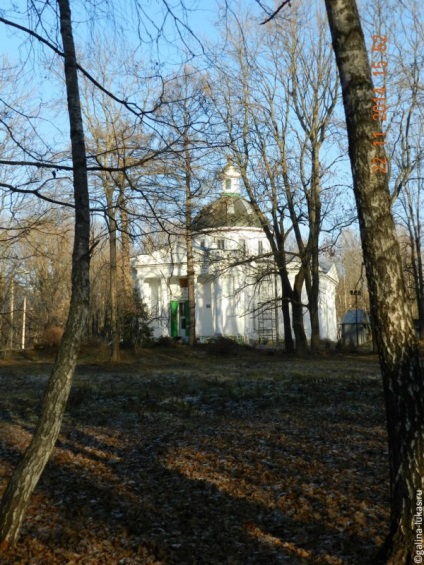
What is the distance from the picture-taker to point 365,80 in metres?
3.89

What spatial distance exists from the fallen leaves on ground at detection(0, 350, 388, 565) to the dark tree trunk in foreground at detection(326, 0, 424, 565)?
2.58 ft

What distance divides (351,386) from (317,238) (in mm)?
10015

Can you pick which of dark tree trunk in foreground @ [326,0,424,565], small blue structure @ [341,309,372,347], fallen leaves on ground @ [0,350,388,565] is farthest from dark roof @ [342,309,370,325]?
dark tree trunk in foreground @ [326,0,424,565]

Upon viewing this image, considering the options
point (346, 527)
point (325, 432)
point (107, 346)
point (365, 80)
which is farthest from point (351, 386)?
point (107, 346)

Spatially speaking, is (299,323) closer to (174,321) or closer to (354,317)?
(354,317)

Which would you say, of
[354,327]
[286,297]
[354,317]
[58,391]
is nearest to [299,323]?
[286,297]

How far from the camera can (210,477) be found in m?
6.49

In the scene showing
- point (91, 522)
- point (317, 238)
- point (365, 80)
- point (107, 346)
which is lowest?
point (91, 522)

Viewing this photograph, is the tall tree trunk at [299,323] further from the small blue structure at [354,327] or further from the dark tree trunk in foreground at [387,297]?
the dark tree trunk in foreground at [387,297]

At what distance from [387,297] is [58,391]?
2792 mm

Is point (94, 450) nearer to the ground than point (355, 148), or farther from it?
nearer to the ground

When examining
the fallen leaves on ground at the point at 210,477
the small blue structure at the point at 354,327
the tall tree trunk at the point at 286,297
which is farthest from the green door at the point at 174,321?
the fallen leaves on ground at the point at 210,477

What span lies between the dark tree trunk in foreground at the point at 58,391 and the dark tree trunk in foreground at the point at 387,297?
2518 millimetres

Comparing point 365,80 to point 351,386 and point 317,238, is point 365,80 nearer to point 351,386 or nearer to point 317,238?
point 351,386
